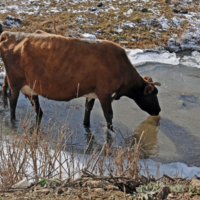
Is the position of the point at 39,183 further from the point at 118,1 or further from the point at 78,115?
the point at 118,1

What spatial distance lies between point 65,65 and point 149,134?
7.16 feet

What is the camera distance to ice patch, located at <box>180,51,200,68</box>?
10.4m

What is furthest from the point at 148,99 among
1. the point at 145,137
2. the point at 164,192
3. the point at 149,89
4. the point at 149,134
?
the point at 164,192

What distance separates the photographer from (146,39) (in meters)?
12.0

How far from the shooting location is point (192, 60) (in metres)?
10.7

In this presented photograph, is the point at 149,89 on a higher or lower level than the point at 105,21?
lower

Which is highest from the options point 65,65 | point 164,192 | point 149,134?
point 65,65

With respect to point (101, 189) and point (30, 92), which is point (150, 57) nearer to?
point (30, 92)

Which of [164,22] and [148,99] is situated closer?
[148,99]

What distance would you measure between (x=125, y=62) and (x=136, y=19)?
7404 mm

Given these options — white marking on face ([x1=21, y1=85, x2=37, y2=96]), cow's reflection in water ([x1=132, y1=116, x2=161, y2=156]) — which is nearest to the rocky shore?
cow's reflection in water ([x1=132, y1=116, x2=161, y2=156])

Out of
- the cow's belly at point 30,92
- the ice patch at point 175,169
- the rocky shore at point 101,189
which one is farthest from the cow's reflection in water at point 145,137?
the rocky shore at point 101,189

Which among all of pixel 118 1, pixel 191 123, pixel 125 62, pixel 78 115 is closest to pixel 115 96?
pixel 125 62

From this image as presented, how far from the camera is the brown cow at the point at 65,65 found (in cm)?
597
